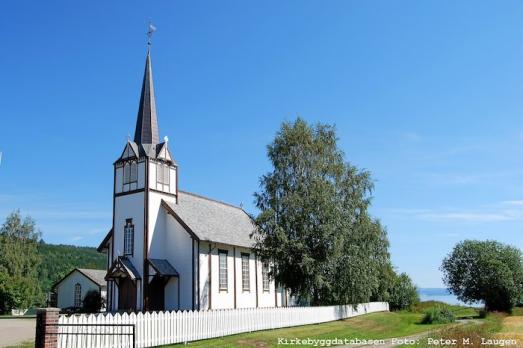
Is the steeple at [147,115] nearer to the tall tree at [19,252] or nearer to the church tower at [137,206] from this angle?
the church tower at [137,206]

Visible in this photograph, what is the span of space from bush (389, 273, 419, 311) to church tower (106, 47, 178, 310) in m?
26.8

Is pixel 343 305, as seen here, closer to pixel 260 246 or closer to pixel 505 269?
pixel 260 246

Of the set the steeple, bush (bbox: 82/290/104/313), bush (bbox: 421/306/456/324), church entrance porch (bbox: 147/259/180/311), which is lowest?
bush (bbox: 421/306/456/324)

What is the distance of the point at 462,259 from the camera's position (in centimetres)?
5316

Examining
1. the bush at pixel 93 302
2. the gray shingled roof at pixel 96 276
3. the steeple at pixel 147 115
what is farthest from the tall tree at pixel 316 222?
the gray shingled roof at pixel 96 276

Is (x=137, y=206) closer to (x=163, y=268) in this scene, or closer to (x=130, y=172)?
(x=130, y=172)

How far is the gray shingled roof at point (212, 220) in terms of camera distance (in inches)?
1335

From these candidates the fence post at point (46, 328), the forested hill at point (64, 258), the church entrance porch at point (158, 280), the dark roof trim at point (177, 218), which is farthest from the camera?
the forested hill at point (64, 258)

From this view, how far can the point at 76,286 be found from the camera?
4581cm

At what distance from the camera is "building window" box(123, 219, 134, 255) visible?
33.5m

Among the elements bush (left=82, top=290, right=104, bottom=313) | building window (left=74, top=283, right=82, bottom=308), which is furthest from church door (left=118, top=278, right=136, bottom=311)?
building window (left=74, top=283, right=82, bottom=308)

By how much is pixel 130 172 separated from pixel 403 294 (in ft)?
102

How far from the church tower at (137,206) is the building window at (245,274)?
704cm

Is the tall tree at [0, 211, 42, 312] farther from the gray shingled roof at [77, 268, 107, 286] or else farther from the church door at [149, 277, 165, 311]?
the church door at [149, 277, 165, 311]
